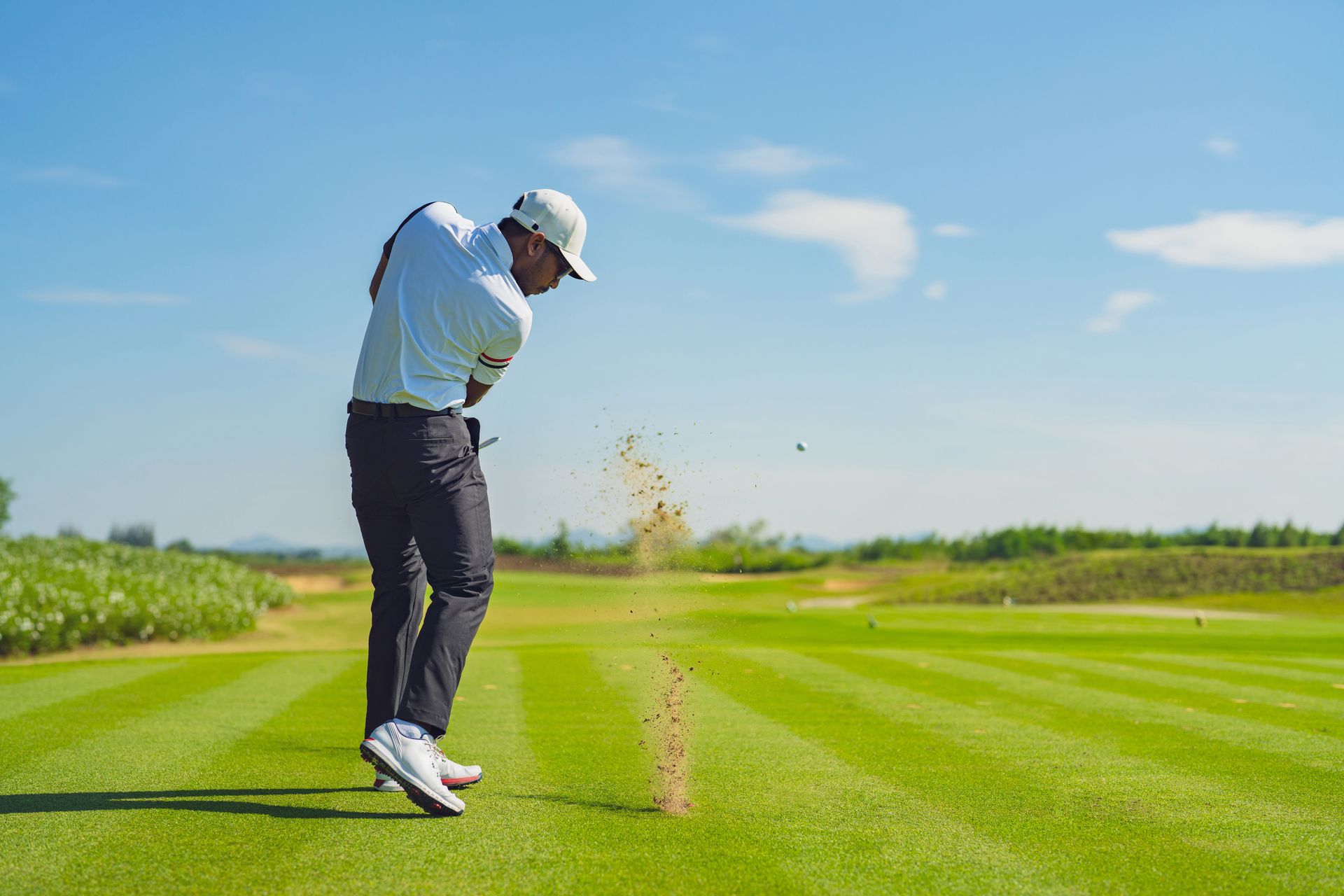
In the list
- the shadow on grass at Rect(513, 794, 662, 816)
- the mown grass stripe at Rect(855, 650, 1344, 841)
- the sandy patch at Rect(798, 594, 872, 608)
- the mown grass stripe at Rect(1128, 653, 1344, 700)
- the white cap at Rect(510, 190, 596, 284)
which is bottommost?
the sandy patch at Rect(798, 594, 872, 608)

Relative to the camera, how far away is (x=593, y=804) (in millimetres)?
4031

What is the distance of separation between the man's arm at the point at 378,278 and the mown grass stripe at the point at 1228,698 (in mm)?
5478

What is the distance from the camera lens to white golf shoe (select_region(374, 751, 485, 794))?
396 cm

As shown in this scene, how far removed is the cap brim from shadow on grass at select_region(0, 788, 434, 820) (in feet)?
7.03

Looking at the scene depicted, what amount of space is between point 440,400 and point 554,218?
0.83 m

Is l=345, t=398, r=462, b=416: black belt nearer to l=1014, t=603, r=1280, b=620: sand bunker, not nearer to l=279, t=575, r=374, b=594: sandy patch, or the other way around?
l=1014, t=603, r=1280, b=620: sand bunker

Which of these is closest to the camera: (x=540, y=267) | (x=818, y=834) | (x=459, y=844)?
(x=459, y=844)

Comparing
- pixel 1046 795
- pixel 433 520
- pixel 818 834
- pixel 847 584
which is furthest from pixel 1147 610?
pixel 433 520

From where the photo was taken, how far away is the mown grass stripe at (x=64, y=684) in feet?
22.5

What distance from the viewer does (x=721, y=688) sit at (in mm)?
8016

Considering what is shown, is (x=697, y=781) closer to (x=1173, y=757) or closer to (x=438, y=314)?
(x=438, y=314)

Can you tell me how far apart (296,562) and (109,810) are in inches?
1784

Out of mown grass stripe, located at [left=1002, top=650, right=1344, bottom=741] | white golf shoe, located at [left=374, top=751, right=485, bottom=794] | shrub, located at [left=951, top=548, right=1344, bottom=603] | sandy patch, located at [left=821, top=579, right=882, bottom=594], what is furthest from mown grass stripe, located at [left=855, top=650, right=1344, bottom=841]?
shrub, located at [left=951, top=548, right=1344, bottom=603]

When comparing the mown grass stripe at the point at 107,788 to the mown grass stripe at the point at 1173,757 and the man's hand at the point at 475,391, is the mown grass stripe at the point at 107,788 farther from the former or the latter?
the mown grass stripe at the point at 1173,757
